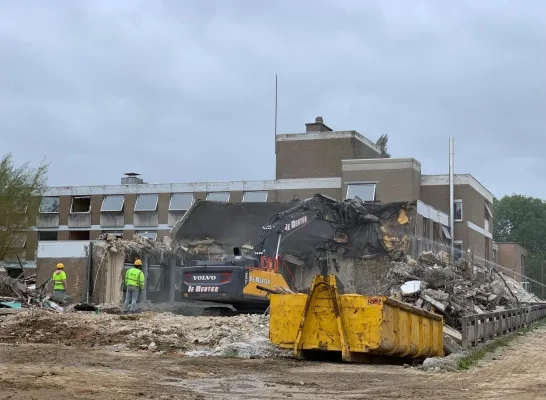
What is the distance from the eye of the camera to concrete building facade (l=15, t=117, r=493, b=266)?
45.4 meters

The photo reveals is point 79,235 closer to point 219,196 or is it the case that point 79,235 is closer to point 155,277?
point 219,196

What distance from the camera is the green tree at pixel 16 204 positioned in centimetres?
3806

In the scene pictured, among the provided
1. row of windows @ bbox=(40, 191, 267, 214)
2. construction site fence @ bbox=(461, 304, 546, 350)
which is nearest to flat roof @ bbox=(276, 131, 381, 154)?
row of windows @ bbox=(40, 191, 267, 214)

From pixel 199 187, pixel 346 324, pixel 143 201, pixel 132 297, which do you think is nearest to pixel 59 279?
pixel 132 297

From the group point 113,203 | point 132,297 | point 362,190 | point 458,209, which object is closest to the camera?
point 132,297

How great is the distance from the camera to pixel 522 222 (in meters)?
110

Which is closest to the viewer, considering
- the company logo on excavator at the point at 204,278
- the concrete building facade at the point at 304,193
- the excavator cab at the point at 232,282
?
the excavator cab at the point at 232,282

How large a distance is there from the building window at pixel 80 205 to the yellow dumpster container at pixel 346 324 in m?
44.7

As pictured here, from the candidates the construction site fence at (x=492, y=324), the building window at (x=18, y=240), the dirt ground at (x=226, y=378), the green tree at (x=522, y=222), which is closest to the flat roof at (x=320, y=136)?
the building window at (x=18, y=240)

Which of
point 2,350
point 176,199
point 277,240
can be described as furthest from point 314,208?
point 176,199

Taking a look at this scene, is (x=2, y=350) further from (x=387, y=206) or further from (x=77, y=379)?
(x=387, y=206)

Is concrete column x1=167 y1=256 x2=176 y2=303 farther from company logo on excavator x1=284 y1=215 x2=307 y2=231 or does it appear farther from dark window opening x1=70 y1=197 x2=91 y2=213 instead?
dark window opening x1=70 y1=197 x2=91 y2=213

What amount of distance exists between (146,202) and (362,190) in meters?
16.1

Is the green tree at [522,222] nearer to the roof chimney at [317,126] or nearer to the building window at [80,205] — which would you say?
the roof chimney at [317,126]
